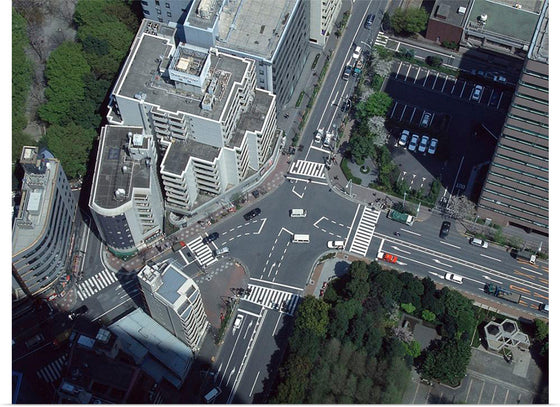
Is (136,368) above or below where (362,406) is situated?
below

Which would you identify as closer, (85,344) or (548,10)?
(548,10)

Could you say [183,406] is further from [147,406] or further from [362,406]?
[362,406]

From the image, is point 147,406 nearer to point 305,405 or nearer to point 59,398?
point 59,398

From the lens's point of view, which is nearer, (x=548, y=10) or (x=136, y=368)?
(x=548, y=10)
